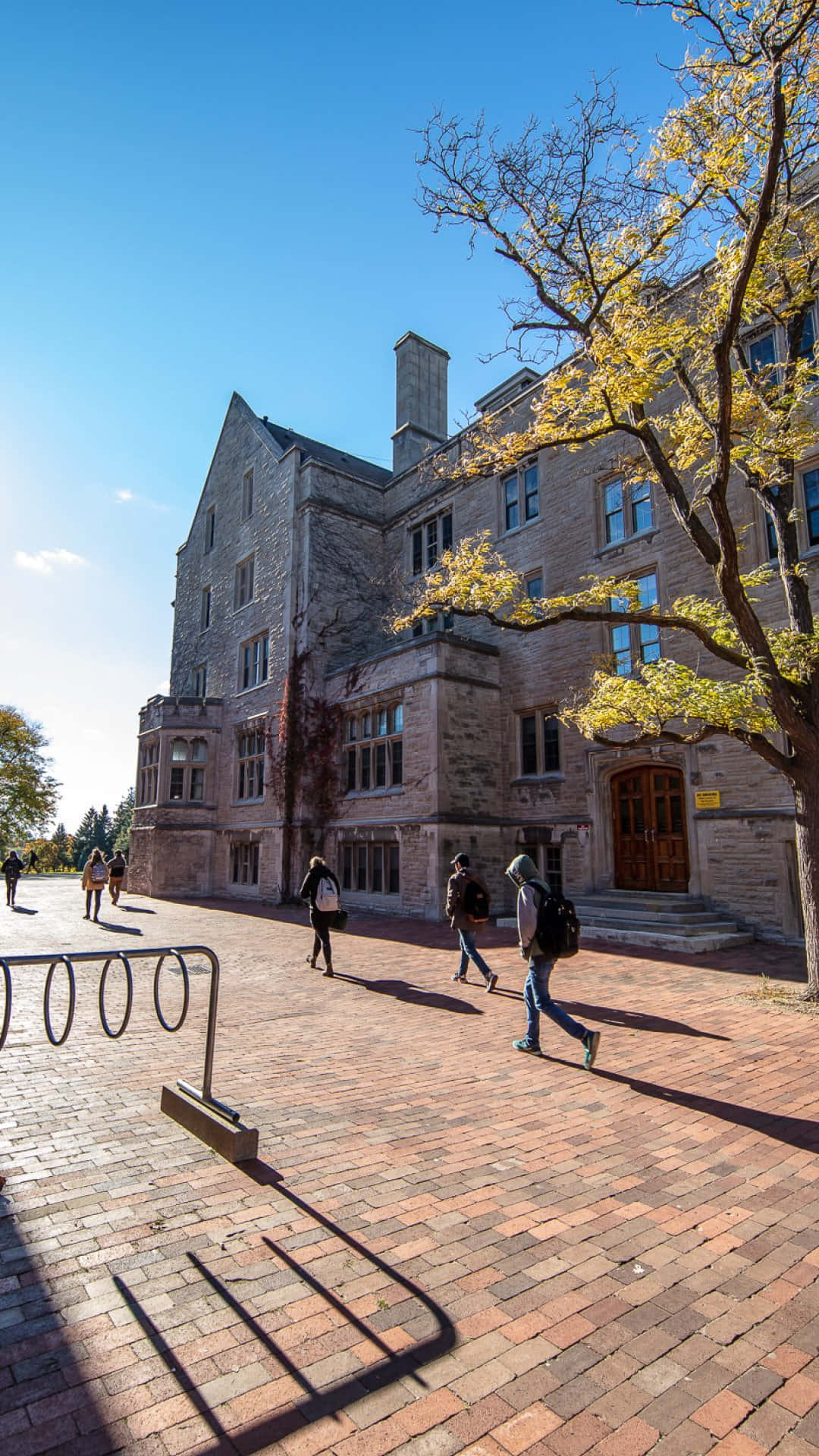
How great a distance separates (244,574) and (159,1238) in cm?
2689

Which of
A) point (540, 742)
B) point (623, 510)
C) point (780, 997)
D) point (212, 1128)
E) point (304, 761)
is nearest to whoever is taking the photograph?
point (212, 1128)

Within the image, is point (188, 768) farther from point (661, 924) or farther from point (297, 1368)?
point (297, 1368)

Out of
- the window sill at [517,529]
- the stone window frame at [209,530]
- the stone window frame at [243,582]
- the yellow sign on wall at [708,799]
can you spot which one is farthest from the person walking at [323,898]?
the stone window frame at [209,530]

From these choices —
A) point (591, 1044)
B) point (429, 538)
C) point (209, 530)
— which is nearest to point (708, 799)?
point (591, 1044)

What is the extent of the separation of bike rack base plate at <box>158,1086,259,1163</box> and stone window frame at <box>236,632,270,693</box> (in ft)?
68.4

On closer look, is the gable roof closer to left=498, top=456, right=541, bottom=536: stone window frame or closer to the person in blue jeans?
left=498, top=456, right=541, bottom=536: stone window frame

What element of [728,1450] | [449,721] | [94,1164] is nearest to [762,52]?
[728,1450]

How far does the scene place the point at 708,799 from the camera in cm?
1373

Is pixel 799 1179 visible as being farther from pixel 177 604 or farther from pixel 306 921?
pixel 177 604

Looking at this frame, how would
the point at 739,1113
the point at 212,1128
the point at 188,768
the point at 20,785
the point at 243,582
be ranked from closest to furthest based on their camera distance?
1. the point at 212,1128
2. the point at 739,1113
3. the point at 188,768
4. the point at 243,582
5. the point at 20,785

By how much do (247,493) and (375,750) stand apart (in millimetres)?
14424

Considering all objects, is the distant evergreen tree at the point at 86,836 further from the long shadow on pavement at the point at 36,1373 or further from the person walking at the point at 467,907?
the long shadow on pavement at the point at 36,1373

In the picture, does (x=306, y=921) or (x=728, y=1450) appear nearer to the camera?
(x=728, y=1450)

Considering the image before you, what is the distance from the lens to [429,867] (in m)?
17.1
